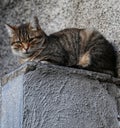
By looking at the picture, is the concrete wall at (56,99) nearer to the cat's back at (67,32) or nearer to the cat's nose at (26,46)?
the cat's nose at (26,46)

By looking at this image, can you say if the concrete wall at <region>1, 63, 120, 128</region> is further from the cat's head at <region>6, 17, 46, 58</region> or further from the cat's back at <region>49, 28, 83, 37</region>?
the cat's back at <region>49, 28, 83, 37</region>

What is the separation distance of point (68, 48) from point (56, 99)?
0.58 m

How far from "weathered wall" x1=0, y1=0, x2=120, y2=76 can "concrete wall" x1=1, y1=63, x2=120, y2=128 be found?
43 cm

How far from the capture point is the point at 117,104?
2.45 m

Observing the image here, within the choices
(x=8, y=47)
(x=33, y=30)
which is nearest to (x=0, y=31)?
(x=8, y=47)

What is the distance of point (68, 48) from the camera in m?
2.75

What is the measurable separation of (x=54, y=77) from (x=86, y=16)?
741mm

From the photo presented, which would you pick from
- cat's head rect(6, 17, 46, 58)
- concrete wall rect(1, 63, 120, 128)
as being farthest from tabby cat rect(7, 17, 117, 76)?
concrete wall rect(1, 63, 120, 128)

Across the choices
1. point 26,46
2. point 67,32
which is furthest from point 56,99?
point 67,32

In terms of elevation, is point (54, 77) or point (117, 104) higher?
point (54, 77)

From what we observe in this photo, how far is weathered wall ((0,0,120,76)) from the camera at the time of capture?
106 inches

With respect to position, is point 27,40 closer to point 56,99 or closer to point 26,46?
point 26,46

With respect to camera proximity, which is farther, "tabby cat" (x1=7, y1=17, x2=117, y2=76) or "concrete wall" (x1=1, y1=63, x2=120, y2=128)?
"tabby cat" (x1=7, y1=17, x2=117, y2=76)

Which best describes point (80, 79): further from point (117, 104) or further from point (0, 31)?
point (0, 31)
